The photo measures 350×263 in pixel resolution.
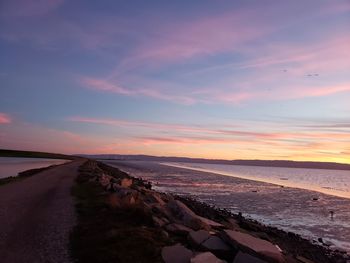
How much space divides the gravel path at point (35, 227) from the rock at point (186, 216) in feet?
13.2

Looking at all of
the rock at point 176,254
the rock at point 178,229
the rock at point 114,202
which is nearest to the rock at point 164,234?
the rock at point 178,229

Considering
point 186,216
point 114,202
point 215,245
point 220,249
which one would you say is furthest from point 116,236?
point 114,202

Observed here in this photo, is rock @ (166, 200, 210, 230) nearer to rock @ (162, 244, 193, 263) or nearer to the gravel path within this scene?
rock @ (162, 244, 193, 263)

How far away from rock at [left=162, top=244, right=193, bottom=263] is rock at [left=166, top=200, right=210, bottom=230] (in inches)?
141

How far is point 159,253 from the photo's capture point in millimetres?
10680

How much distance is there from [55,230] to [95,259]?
3.77 meters

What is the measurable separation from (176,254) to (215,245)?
142 centimetres

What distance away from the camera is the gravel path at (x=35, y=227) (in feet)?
34.8

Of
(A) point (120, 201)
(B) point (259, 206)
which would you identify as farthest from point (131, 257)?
(B) point (259, 206)

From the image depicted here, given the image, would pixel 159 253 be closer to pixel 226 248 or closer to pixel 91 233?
pixel 226 248

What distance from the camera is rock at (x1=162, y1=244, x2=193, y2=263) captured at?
10008mm

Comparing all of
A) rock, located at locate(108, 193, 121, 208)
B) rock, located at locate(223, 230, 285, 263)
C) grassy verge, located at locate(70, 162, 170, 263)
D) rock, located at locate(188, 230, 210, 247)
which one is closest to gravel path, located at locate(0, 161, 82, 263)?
grassy verge, located at locate(70, 162, 170, 263)

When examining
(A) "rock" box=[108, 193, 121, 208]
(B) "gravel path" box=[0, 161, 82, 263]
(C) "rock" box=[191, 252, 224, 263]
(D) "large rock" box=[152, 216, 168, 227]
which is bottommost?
(B) "gravel path" box=[0, 161, 82, 263]

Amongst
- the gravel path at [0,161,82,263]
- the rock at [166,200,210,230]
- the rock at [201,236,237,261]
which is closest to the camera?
the gravel path at [0,161,82,263]
